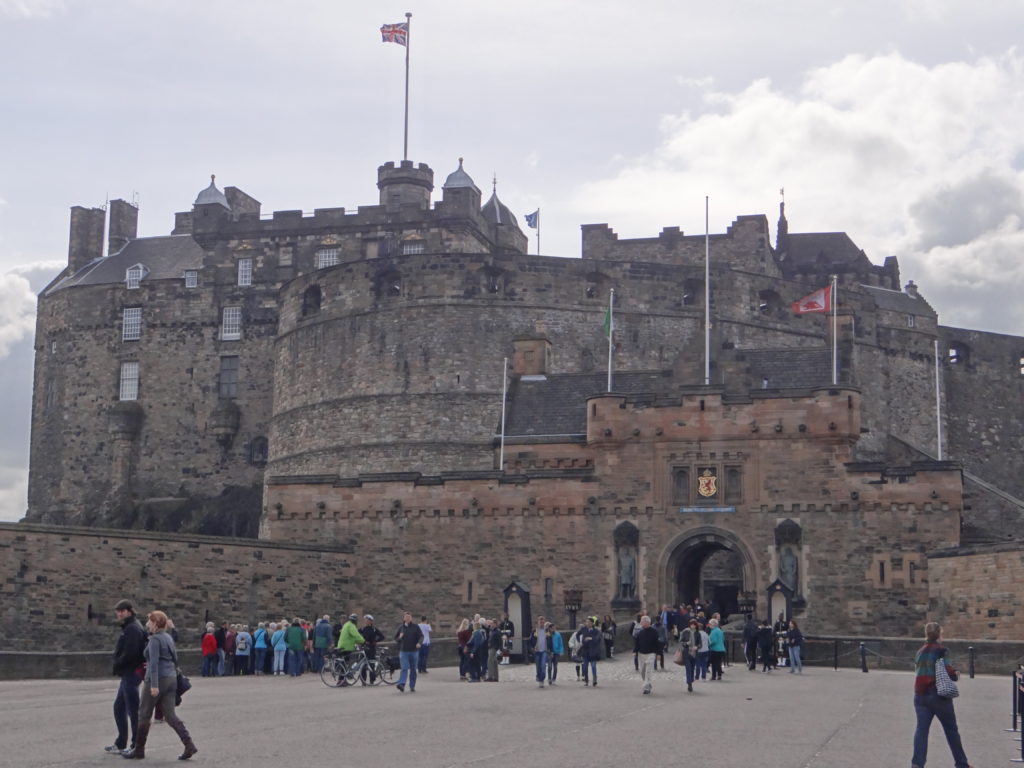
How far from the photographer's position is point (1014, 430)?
6197cm

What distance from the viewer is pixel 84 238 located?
208 ft

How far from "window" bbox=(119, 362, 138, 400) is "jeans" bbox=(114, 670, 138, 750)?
148 feet

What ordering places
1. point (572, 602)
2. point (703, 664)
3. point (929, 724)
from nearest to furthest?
1. point (929, 724)
2. point (703, 664)
3. point (572, 602)

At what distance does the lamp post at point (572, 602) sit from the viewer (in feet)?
119

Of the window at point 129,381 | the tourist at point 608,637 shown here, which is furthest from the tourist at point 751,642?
the window at point 129,381

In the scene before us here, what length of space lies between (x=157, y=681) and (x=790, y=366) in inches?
1255

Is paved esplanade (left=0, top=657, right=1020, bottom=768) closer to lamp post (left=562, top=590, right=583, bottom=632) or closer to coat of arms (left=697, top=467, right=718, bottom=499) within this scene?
lamp post (left=562, top=590, right=583, bottom=632)

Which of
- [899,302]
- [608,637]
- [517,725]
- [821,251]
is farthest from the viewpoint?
[821,251]

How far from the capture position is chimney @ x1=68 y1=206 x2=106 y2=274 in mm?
63188

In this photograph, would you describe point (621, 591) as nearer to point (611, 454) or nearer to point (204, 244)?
point (611, 454)

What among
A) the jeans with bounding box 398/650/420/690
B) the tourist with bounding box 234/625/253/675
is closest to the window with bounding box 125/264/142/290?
the tourist with bounding box 234/625/253/675

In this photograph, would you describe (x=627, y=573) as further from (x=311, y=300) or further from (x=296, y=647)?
(x=311, y=300)

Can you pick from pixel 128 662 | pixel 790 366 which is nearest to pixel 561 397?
pixel 790 366

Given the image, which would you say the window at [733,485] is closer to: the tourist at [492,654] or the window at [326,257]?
the tourist at [492,654]
